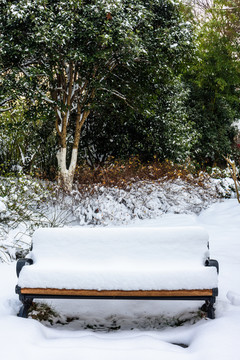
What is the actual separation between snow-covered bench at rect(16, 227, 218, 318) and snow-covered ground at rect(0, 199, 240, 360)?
20 cm

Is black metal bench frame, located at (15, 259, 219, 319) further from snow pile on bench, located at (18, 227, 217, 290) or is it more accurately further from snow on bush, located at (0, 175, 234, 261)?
snow on bush, located at (0, 175, 234, 261)

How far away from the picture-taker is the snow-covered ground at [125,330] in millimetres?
2131

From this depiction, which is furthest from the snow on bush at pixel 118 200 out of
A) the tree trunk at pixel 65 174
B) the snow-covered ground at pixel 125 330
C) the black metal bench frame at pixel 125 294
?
the black metal bench frame at pixel 125 294

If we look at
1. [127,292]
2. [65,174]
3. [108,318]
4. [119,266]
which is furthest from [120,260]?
[65,174]

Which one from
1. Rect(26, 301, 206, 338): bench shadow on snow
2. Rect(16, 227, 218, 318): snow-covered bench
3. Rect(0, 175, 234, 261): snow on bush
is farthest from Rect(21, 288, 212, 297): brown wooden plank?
Rect(0, 175, 234, 261): snow on bush

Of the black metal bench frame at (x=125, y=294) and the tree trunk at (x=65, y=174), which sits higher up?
the tree trunk at (x=65, y=174)

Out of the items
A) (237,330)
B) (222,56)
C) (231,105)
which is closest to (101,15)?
(237,330)

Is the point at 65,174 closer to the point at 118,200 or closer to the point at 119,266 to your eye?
the point at 118,200

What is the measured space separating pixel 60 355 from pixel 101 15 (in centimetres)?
683

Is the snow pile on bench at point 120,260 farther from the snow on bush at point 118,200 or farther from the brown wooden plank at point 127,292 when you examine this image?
the snow on bush at point 118,200

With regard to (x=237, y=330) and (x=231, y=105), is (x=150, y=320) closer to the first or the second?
(x=237, y=330)

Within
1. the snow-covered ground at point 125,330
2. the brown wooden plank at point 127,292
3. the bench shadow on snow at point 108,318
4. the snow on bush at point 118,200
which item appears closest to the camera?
the snow-covered ground at point 125,330

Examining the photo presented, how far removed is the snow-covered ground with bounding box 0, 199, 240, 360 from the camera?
213 centimetres

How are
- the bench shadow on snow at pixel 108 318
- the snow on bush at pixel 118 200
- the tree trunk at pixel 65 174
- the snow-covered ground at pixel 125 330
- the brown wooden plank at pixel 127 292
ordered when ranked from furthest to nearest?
the tree trunk at pixel 65 174, the snow on bush at pixel 118 200, the bench shadow on snow at pixel 108 318, the brown wooden plank at pixel 127 292, the snow-covered ground at pixel 125 330
